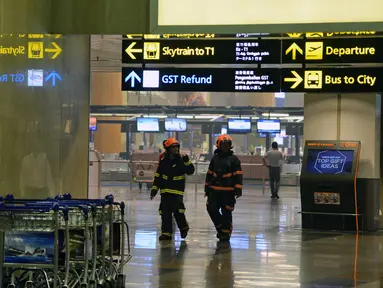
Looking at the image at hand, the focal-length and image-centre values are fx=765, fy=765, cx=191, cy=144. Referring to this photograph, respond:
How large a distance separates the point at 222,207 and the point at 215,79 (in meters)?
2.12

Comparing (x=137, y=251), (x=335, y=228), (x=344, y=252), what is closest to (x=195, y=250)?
(x=137, y=251)

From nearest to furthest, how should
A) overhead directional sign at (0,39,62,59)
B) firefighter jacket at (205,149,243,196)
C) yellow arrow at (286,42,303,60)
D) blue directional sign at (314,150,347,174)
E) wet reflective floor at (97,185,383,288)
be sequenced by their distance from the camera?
overhead directional sign at (0,39,62,59)
wet reflective floor at (97,185,383,288)
yellow arrow at (286,42,303,60)
firefighter jacket at (205,149,243,196)
blue directional sign at (314,150,347,174)

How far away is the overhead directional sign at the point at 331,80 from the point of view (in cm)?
1187

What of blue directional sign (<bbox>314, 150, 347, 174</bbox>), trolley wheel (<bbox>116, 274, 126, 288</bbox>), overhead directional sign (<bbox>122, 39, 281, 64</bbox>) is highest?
overhead directional sign (<bbox>122, 39, 281, 64</bbox>)

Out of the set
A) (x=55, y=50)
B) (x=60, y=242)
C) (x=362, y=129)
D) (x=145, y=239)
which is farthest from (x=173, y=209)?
(x=60, y=242)

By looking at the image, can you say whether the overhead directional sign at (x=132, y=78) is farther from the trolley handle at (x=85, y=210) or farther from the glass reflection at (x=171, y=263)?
the trolley handle at (x=85, y=210)

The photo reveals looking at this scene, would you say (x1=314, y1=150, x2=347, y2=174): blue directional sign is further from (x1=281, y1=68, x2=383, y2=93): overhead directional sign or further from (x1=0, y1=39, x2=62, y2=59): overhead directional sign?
(x1=0, y1=39, x2=62, y2=59): overhead directional sign

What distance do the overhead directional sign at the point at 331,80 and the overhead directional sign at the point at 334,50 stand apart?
45cm

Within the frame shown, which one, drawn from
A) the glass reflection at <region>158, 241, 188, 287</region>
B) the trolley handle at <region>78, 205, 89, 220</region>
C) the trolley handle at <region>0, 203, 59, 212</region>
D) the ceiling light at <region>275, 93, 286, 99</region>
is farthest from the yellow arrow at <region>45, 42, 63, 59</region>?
the ceiling light at <region>275, 93, 286, 99</region>

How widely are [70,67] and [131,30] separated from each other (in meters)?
1.91

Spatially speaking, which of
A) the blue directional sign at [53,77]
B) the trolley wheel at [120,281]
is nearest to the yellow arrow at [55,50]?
the blue directional sign at [53,77]

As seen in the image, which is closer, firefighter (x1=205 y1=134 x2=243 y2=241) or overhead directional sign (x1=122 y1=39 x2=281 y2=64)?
overhead directional sign (x1=122 y1=39 x2=281 y2=64)

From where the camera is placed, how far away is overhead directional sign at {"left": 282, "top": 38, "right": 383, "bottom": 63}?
445 inches

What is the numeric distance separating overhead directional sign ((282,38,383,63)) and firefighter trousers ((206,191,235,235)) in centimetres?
244
